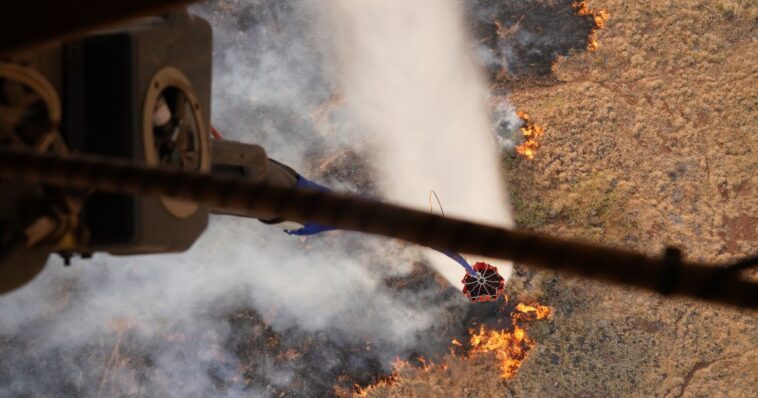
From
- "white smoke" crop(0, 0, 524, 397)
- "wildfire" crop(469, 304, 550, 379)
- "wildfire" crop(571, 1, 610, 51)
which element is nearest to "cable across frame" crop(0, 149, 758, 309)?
"white smoke" crop(0, 0, 524, 397)

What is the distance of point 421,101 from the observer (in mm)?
8094

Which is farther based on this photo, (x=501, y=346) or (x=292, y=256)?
(x=292, y=256)

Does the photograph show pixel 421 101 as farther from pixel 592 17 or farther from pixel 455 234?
pixel 455 234

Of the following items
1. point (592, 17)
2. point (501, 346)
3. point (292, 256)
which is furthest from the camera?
point (592, 17)

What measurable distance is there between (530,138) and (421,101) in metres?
1.32

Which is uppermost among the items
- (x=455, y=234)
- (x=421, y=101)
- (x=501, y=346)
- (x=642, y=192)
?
(x=455, y=234)

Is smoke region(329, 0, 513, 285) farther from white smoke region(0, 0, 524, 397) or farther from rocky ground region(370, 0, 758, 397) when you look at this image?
rocky ground region(370, 0, 758, 397)

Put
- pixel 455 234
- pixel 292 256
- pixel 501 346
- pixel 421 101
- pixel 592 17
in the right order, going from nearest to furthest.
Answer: pixel 455 234
pixel 501 346
pixel 292 256
pixel 592 17
pixel 421 101

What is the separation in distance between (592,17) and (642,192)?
2066 mm

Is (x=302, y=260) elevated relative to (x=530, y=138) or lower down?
lower down

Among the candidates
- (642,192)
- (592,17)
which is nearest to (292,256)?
(642,192)

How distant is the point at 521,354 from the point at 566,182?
1988 mm

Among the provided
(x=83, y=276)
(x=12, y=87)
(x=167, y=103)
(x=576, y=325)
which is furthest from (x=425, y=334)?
(x=12, y=87)

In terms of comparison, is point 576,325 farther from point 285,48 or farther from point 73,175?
point 73,175
